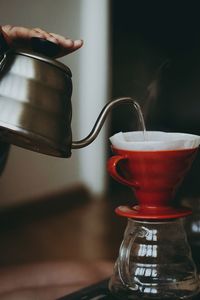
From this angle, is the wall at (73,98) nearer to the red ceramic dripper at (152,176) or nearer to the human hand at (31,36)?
the human hand at (31,36)

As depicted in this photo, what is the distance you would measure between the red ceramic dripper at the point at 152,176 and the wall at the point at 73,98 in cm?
192

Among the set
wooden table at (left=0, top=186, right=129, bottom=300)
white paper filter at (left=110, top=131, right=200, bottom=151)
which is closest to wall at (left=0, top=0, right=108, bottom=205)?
wooden table at (left=0, top=186, right=129, bottom=300)

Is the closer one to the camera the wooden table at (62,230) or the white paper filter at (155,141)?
the white paper filter at (155,141)

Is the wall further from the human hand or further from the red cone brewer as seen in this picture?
the red cone brewer

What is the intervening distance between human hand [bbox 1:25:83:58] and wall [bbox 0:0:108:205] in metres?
1.76

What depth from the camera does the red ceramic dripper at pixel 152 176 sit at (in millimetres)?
622

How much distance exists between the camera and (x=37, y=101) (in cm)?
64

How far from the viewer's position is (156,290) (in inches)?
26.0

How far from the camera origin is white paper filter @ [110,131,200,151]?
2.02ft

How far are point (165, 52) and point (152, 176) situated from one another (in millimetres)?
2374

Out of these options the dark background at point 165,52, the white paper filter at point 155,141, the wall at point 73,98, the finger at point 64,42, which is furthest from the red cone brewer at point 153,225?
the dark background at point 165,52

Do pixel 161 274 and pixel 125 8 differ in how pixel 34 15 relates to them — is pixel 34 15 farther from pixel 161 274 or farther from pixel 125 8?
pixel 161 274

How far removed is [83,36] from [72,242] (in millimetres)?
1121

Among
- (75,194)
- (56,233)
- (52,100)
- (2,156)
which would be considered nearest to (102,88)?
(75,194)
